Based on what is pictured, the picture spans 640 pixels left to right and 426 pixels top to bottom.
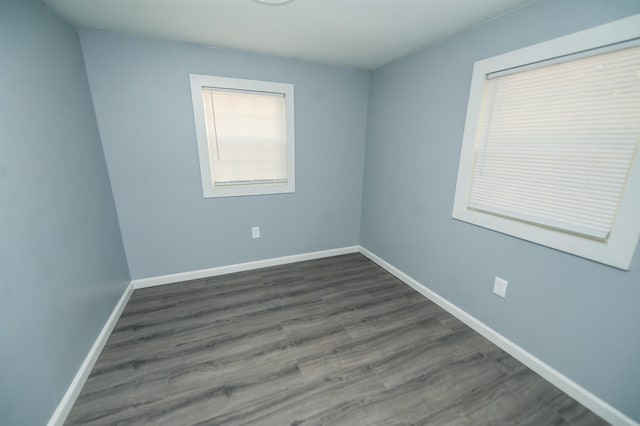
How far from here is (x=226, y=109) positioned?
8.16 ft

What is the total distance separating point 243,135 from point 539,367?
315 cm

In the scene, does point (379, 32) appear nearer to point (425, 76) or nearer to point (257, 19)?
point (425, 76)

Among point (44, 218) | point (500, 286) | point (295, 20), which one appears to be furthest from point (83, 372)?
point (500, 286)

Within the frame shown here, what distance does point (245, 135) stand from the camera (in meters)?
2.62

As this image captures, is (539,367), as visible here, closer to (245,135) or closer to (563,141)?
(563,141)

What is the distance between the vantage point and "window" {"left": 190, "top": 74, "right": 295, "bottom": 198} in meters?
2.40

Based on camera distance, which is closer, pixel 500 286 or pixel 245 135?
pixel 500 286

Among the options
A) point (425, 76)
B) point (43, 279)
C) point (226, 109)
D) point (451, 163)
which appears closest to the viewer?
point (43, 279)

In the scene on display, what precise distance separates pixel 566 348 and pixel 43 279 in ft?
10.1

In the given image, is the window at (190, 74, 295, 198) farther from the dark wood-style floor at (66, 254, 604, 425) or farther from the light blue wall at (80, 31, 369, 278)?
the dark wood-style floor at (66, 254, 604, 425)

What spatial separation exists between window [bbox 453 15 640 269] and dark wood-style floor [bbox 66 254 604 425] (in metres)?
0.96

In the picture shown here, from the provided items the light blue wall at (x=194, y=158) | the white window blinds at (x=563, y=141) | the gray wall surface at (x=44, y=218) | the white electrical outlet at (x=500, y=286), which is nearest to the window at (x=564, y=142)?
the white window blinds at (x=563, y=141)

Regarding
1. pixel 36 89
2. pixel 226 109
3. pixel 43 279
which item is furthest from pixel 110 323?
pixel 226 109

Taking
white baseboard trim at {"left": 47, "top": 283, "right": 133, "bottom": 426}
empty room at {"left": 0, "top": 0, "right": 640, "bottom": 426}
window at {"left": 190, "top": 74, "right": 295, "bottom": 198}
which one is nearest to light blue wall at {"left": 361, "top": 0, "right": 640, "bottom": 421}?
empty room at {"left": 0, "top": 0, "right": 640, "bottom": 426}
